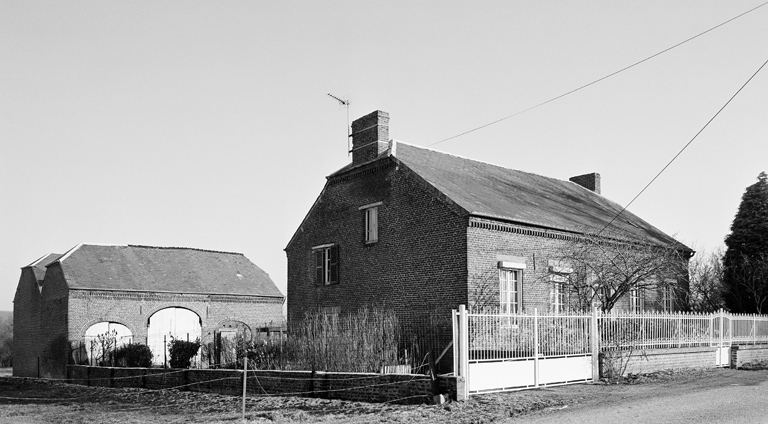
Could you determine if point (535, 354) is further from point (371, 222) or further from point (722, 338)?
point (371, 222)

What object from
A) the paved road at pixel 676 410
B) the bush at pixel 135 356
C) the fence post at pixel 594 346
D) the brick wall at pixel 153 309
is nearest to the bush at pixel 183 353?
the bush at pixel 135 356

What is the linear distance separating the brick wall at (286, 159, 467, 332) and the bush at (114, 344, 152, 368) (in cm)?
529

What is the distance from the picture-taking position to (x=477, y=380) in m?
16.1

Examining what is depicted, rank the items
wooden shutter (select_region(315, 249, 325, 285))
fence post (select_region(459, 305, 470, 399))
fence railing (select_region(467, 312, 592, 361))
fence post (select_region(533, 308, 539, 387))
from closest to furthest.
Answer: fence post (select_region(459, 305, 470, 399))
fence railing (select_region(467, 312, 592, 361))
fence post (select_region(533, 308, 539, 387))
wooden shutter (select_region(315, 249, 325, 285))

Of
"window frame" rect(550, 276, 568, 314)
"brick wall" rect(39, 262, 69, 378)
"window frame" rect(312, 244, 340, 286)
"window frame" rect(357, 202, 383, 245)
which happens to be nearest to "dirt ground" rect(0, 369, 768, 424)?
"window frame" rect(550, 276, 568, 314)

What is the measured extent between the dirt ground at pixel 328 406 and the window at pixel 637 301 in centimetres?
525

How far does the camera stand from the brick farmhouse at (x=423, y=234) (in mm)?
22453

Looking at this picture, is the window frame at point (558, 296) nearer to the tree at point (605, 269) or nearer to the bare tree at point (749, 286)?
the tree at point (605, 269)

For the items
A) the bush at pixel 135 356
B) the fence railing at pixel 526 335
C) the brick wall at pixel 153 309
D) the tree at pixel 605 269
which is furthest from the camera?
the brick wall at pixel 153 309

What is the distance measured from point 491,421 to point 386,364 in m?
5.47

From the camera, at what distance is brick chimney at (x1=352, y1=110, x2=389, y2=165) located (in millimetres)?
26109

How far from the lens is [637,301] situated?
27516 millimetres

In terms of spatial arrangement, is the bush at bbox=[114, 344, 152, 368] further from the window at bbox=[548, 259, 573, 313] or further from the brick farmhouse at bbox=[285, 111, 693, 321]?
the window at bbox=[548, 259, 573, 313]

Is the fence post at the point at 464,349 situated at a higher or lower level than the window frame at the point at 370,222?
lower
